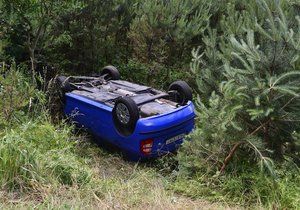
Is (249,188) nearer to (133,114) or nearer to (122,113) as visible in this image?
(133,114)

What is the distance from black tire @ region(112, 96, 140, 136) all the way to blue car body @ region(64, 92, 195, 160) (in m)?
0.07

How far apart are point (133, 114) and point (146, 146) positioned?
512 millimetres

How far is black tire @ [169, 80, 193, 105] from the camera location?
7.38 metres

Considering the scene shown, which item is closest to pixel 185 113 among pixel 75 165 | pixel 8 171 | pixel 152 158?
pixel 152 158

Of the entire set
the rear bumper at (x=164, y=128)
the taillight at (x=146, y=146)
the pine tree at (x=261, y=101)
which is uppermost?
the pine tree at (x=261, y=101)

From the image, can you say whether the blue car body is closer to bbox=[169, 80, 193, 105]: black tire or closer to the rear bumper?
the rear bumper

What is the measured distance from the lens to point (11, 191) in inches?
168

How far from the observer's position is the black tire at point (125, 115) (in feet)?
21.1

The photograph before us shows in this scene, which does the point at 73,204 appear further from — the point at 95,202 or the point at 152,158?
the point at 152,158

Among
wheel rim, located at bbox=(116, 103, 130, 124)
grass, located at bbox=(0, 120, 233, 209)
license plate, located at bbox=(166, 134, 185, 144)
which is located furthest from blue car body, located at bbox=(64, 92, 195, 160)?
grass, located at bbox=(0, 120, 233, 209)

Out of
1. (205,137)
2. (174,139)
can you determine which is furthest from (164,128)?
(205,137)

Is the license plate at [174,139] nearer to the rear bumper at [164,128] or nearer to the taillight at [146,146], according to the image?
the rear bumper at [164,128]

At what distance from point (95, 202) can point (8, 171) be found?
0.91m

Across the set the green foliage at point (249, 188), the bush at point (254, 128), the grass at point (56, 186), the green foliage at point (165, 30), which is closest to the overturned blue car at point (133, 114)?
the bush at point (254, 128)
